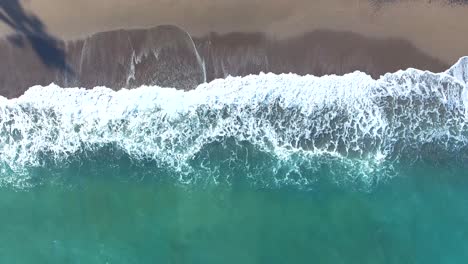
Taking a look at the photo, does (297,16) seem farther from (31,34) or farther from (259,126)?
(31,34)

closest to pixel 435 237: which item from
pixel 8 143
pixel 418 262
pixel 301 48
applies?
pixel 418 262

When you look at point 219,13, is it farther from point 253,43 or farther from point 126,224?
point 126,224

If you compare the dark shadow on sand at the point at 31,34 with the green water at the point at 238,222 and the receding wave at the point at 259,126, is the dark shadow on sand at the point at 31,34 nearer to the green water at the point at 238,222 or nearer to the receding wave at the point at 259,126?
the receding wave at the point at 259,126

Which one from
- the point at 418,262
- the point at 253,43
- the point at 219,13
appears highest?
the point at 219,13

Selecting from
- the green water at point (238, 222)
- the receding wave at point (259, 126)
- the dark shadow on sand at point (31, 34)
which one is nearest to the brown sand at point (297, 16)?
the dark shadow on sand at point (31, 34)

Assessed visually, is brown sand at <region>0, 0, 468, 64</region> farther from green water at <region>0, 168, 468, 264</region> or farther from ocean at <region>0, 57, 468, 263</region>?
green water at <region>0, 168, 468, 264</region>

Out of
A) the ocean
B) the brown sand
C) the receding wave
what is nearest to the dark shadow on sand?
the brown sand

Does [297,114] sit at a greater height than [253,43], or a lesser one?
lesser
